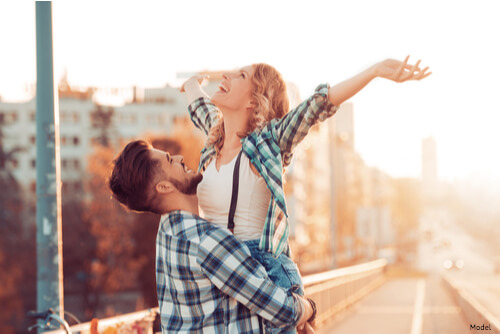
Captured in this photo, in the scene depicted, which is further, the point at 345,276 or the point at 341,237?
the point at 341,237

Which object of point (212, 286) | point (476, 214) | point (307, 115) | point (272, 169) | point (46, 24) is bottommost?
point (476, 214)

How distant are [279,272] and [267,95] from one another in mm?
886

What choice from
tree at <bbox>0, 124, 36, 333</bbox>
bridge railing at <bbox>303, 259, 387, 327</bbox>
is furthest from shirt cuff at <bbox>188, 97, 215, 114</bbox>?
tree at <bbox>0, 124, 36, 333</bbox>

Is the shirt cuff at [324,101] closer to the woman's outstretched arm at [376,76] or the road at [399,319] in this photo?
the woman's outstretched arm at [376,76]

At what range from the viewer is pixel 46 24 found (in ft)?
20.9

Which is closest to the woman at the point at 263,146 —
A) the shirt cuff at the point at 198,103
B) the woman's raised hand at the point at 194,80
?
the shirt cuff at the point at 198,103

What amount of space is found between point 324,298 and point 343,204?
67.1 metres

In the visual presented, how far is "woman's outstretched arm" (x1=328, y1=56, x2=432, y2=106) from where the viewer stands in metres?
3.24

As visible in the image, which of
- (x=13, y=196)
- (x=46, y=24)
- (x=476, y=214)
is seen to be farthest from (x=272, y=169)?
(x=476, y=214)

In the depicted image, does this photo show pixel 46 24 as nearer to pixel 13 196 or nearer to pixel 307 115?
pixel 307 115

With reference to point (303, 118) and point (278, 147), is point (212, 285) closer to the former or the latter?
point (278, 147)

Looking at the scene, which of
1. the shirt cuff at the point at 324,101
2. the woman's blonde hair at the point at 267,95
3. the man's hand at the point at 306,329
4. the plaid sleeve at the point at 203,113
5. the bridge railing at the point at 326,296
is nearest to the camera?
the shirt cuff at the point at 324,101

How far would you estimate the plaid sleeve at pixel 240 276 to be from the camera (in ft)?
10.3

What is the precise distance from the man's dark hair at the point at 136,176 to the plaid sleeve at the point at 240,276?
13.3 inches
